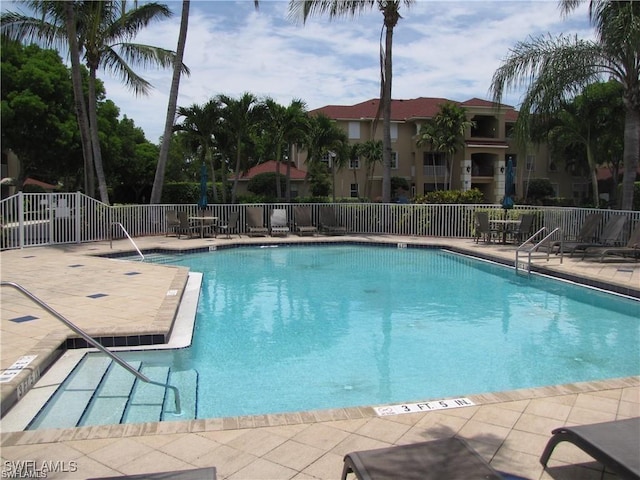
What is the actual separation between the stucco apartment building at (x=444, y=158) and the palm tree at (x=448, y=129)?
2.12m

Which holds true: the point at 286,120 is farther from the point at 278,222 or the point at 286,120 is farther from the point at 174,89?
the point at 278,222

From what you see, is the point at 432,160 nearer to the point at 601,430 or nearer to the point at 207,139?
the point at 207,139

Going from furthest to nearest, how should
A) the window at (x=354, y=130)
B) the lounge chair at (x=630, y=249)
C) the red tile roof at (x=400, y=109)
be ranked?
1. the window at (x=354, y=130)
2. the red tile roof at (x=400, y=109)
3. the lounge chair at (x=630, y=249)

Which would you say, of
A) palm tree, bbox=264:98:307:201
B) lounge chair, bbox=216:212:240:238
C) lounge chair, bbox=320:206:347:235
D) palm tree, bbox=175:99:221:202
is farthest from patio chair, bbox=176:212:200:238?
palm tree, bbox=264:98:307:201

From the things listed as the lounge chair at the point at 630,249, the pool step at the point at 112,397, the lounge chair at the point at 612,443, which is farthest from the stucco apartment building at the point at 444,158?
the lounge chair at the point at 612,443

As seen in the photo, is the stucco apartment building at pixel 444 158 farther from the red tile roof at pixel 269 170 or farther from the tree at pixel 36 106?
the tree at pixel 36 106

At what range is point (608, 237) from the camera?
40.8 ft

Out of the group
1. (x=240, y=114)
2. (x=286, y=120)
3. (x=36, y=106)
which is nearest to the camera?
(x=240, y=114)

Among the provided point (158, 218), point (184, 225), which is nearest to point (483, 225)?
point (184, 225)

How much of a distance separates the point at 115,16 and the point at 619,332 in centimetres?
1865

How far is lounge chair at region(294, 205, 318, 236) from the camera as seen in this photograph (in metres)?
18.0

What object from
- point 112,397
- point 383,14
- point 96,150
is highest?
point 383,14

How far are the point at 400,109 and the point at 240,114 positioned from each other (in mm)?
20380

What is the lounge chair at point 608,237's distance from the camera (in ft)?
40.3
